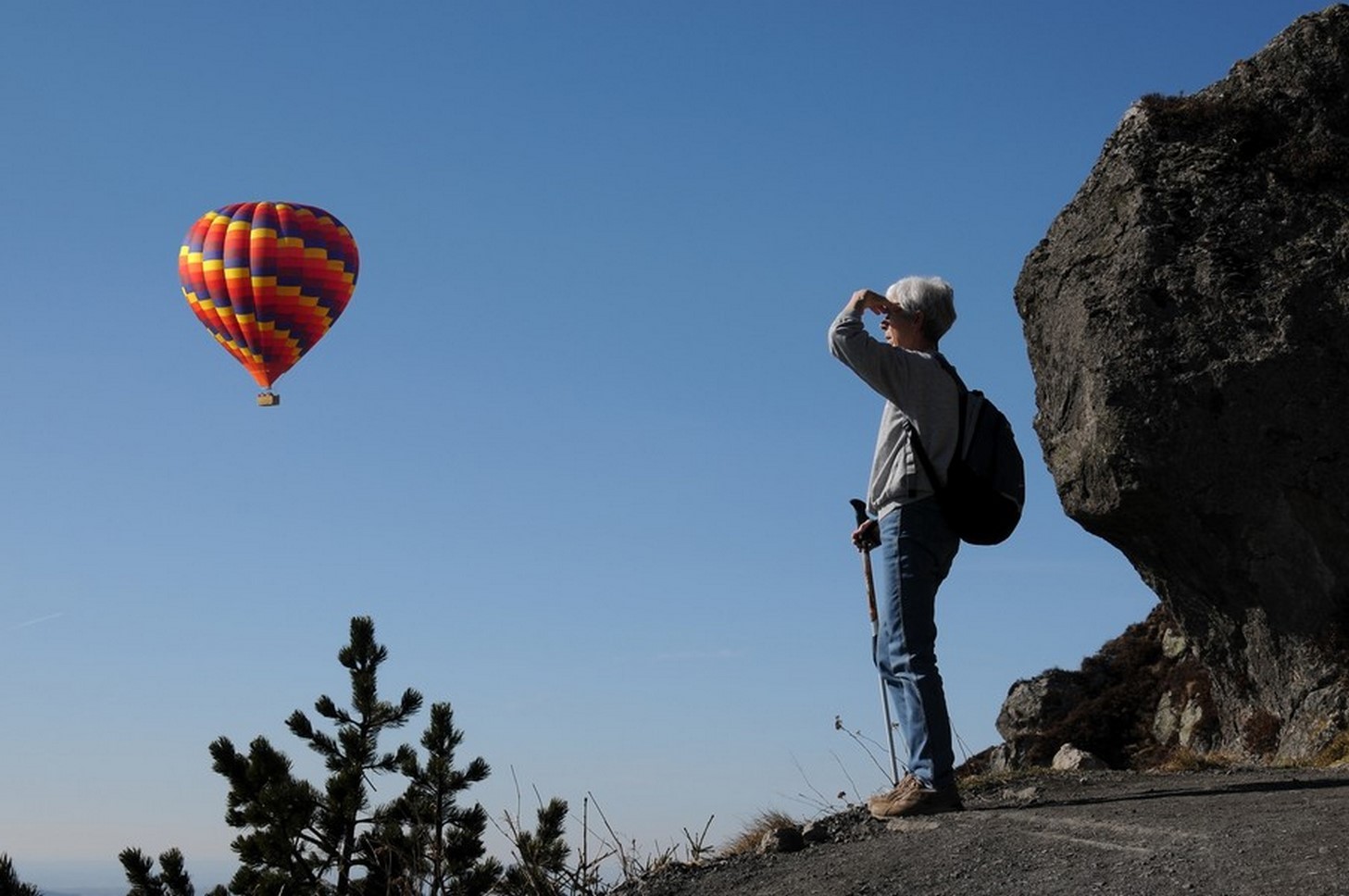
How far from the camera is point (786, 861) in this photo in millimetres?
7879

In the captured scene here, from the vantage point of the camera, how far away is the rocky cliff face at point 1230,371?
11539mm

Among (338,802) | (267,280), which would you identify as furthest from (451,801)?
(267,280)

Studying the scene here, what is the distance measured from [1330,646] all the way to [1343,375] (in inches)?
83.4

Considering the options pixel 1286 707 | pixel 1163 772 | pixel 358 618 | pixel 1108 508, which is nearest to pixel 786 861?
pixel 1163 772

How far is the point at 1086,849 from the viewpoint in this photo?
22.0 feet

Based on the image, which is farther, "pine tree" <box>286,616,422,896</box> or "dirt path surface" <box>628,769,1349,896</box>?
"pine tree" <box>286,616,422,896</box>

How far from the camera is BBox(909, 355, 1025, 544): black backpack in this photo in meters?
7.48

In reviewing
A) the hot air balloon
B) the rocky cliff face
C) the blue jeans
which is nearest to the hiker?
the blue jeans

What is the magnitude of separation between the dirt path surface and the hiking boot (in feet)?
0.21

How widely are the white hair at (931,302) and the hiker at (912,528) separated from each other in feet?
0.52

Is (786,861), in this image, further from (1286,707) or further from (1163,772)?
(1286,707)

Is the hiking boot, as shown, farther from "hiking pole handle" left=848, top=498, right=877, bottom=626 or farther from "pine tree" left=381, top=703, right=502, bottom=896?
"pine tree" left=381, top=703, right=502, bottom=896

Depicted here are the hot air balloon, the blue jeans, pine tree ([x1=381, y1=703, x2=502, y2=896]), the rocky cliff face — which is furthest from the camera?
the hot air balloon

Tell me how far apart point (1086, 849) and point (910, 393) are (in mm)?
2337
